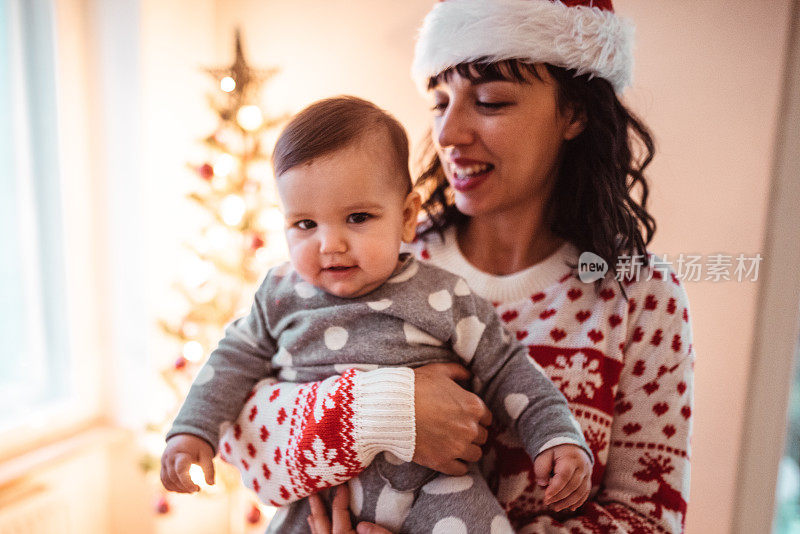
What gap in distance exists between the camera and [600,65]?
99 centimetres

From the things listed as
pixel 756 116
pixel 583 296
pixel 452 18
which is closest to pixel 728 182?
pixel 756 116

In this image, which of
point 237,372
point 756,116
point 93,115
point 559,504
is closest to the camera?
point 559,504

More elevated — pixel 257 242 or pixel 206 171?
pixel 206 171

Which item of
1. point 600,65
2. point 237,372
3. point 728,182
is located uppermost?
point 600,65

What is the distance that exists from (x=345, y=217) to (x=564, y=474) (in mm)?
515

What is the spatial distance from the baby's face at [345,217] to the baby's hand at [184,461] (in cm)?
33

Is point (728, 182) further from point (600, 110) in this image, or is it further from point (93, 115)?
point (93, 115)

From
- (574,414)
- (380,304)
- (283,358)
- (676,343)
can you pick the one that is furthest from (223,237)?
(676,343)

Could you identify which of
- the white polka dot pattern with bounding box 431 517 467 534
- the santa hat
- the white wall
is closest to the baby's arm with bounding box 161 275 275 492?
the white polka dot pattern with bounding box 431 517 467 534

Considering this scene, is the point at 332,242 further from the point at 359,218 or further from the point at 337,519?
the point at 337,519

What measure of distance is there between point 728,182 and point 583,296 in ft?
2.04

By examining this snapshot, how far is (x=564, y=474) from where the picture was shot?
72 centimetres

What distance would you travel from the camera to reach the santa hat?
94cm

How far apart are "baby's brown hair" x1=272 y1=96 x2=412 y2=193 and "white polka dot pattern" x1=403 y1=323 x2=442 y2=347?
0.86ft
